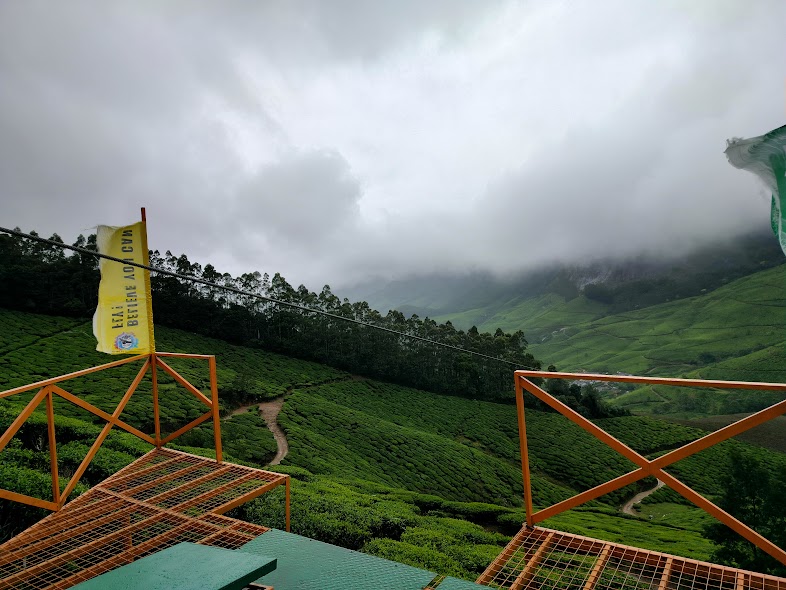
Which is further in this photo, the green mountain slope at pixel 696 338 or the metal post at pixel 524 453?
the green mountain slope at pixel 696 338

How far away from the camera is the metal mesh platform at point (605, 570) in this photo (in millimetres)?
2627

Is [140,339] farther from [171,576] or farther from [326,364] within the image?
[326,364]

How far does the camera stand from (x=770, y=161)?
2.40 meters

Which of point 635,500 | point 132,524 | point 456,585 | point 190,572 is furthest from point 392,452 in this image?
point 190,572

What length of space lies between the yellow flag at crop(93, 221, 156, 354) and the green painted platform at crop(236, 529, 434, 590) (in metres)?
3.28

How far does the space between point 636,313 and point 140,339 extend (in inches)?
6639

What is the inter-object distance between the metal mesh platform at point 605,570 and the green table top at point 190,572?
4.28 ft

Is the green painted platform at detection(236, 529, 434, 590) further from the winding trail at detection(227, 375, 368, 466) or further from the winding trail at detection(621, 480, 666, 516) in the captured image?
the winding trail at detection(621, 480, 666, 516)

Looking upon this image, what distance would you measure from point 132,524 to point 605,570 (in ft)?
9.83

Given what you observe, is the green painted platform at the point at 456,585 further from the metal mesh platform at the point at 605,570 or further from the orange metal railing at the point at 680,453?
the orange metal railing at the point at 680,453

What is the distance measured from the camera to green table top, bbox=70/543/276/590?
1804 mm

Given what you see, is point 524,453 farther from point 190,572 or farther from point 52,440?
point 52,440

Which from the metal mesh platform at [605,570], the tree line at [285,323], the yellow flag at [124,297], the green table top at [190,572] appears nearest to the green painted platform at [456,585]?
the metal mesh platform at [605,570]

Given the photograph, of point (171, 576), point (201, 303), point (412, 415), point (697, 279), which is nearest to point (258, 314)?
point (201, 303)
